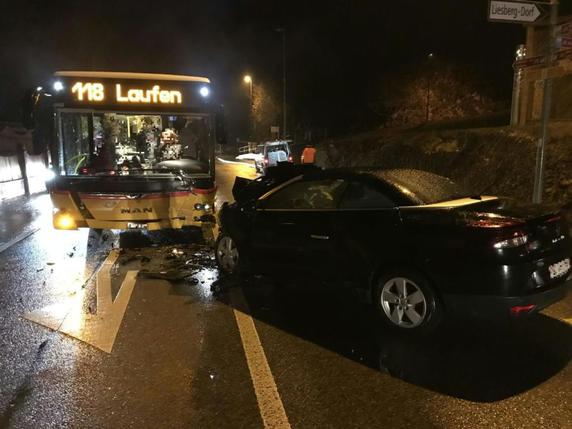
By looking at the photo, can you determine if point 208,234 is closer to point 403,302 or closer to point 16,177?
point 403,302

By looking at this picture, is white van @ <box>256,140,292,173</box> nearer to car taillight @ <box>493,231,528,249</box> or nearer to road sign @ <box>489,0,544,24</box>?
road sign @ <box>489,0,544,24</box>

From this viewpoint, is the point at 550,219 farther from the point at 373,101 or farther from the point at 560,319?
the point at 373,101

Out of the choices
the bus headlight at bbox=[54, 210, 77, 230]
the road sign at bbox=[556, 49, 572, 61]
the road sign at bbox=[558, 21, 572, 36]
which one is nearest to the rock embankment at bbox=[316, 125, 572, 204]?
the road sign at bbox=[556, 49, 572, 61]

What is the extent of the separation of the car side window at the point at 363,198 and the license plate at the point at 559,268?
4.81ft

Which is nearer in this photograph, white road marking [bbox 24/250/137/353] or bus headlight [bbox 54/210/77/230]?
white road marking [bbox 24/250/137/353]

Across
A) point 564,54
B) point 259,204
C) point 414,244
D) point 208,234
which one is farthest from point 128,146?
point 564,54

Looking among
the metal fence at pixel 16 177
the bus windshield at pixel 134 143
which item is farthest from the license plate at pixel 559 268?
the metal fence at pixel 16 177

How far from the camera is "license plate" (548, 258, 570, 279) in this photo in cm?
456

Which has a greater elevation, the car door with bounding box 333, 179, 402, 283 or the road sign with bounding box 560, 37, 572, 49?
the road sign with bounding box 560, 37, 572, 49

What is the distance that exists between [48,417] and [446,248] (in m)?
3.29

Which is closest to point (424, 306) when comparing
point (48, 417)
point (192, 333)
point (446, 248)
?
point (446, 248)

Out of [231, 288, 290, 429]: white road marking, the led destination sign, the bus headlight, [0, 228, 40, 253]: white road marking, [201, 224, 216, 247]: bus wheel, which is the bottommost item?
[0, 228, 40, 253]: white road marking

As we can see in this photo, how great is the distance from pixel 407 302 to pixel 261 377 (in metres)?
1.58

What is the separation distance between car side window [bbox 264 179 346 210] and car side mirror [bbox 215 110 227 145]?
3.07 metres
